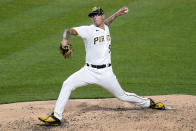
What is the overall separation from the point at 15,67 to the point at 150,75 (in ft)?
10.3

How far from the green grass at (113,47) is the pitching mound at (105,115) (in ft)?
1.76

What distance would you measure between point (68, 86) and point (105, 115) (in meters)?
0.88

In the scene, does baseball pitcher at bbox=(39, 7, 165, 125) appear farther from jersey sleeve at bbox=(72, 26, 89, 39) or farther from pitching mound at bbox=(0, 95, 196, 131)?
pitching mound at bbox=(0, 95, 196, 131)

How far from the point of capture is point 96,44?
24.1 feet

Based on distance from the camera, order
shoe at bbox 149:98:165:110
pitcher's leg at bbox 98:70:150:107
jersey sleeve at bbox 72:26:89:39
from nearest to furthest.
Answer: jersey sleeve at bbox 72:26:89:39 < pitcher's leg at bbox 98:70:150:107 < shoe at bbox 149:98:165:110

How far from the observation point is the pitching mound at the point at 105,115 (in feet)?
23.6

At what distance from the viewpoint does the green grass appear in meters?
9.60

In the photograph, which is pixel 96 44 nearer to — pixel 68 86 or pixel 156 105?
pixel 68 86

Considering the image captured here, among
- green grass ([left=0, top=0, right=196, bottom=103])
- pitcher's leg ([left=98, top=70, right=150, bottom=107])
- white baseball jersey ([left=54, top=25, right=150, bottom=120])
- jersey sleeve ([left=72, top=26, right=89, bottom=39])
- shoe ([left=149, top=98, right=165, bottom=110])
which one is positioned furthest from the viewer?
green grass ([left=0, top=0, right=196, bottom=103])

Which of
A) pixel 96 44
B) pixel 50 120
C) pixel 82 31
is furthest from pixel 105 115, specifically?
pixel 82 31

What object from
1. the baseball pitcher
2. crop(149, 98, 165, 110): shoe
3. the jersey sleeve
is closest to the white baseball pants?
the baseball pitcher

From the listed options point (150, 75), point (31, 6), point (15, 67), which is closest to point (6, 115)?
point (15, 67)

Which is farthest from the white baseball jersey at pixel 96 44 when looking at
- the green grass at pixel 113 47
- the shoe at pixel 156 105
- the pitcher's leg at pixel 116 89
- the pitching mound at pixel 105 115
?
the green grass at pixel 113 47

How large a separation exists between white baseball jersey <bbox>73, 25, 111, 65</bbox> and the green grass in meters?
1.88
